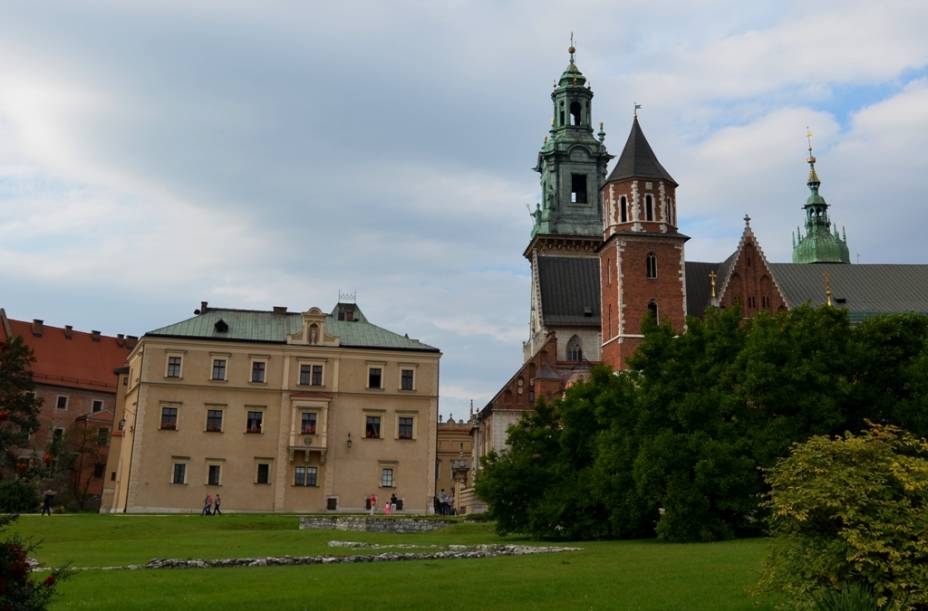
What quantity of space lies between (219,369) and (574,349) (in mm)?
27022

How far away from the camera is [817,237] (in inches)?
3957

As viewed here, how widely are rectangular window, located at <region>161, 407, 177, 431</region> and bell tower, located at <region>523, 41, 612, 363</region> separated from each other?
27.2 metres

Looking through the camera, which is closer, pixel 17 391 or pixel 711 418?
pixel 711 418

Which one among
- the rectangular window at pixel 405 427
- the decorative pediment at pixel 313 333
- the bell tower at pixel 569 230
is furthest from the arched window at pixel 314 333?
the bell tower at pixel 569 230

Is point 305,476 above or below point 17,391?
below

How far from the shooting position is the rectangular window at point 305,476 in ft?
203

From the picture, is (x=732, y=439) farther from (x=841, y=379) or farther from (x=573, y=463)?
(x=573, y=463)

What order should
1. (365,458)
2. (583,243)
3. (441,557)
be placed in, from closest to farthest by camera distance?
(441,557) → (365,458) → (583,243)

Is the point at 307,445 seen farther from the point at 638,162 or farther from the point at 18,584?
the point at 18,584

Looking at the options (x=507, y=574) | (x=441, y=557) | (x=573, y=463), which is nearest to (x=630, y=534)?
(x=573, y=463)

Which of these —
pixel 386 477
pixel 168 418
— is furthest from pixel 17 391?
pixel 386 477

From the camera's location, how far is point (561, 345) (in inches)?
2864

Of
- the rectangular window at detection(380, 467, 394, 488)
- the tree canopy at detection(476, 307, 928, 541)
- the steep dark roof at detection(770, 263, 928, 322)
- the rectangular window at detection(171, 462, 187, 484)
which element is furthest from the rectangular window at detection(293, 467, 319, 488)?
the steep dark roof at detection(770, 263, 928, 322)

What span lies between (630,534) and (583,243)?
176ft
